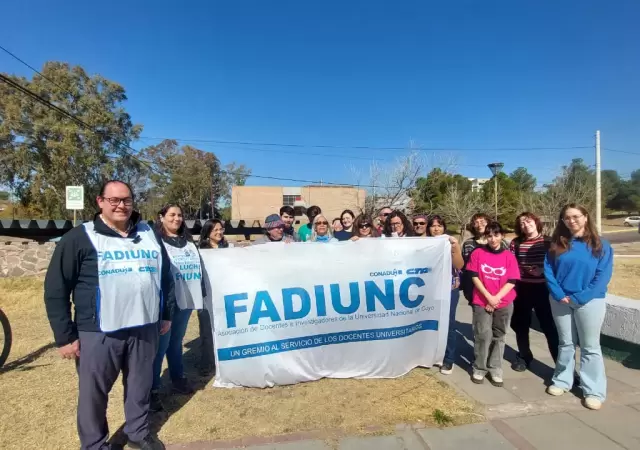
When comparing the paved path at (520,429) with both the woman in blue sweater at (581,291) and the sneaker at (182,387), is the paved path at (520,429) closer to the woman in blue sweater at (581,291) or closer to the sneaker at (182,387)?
the woman in blue sweater at (581,291)

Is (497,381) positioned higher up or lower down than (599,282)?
lower down

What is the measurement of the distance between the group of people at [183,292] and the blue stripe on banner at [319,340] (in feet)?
1.43

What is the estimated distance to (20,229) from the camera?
38.3 feet

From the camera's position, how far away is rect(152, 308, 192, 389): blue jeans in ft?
10.6

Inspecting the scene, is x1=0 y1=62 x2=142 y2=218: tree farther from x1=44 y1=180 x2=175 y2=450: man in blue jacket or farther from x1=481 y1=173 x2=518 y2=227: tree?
x1=481 y1=173 x2=518 y2=227: tree

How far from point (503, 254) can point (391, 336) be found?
1.32m

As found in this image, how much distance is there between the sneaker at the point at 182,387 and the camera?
3.46 m

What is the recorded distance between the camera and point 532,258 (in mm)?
3773

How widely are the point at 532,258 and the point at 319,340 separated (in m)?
2.26

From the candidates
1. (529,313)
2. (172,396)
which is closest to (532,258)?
(529,313)

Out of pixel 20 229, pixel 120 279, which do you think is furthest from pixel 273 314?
pixel 20 229

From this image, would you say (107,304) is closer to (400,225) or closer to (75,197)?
(400,225)

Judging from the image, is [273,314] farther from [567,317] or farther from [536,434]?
[567,317]

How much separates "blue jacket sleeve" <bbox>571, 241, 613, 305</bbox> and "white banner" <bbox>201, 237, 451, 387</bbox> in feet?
3.78
